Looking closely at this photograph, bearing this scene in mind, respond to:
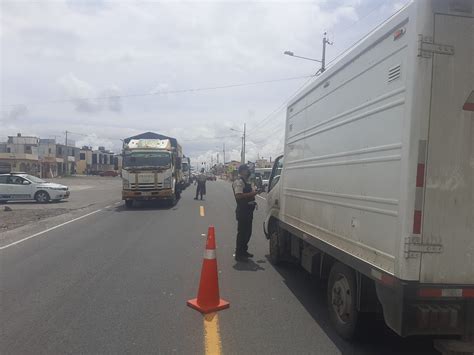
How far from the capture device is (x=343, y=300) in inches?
198

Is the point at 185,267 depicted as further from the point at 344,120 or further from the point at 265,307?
the point at 344,120

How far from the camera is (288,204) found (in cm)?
766

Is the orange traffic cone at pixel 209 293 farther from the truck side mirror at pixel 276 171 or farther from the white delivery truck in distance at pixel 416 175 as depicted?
the truck side mirror at pixel 276 171

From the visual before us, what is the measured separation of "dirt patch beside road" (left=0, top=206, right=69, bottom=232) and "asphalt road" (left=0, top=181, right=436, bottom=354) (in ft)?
15.0

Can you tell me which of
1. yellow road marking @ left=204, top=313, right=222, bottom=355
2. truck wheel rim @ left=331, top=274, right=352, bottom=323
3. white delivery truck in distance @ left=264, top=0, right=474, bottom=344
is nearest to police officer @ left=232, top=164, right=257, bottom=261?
yellow road marking @ left=204, top=313, right=222, bottom=355

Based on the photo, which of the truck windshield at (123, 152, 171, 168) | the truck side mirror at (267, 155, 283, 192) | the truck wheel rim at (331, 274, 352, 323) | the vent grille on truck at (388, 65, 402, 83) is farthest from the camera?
the truck windshield at (123, 152, 171, 168)

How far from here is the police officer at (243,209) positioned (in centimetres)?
905

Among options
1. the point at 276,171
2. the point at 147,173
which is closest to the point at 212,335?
the point at 276,171

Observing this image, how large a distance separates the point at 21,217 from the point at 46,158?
257 feet

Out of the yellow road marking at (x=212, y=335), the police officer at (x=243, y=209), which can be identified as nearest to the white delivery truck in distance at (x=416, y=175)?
the yellow road marking at (x=212, y=335)

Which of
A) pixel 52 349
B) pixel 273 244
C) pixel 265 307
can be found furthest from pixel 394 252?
pixel 273 244

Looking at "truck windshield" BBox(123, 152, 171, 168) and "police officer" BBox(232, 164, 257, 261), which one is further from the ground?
"truck windshield" BBox(123, 152, 171, 168)

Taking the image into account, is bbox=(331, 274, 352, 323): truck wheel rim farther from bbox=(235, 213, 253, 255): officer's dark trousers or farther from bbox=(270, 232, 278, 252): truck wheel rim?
bbox=(235, 213, 253, 255): officer's dark trousers

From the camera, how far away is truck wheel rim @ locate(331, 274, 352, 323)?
4902 millimetres
